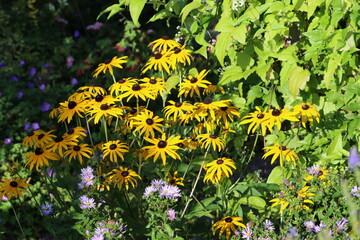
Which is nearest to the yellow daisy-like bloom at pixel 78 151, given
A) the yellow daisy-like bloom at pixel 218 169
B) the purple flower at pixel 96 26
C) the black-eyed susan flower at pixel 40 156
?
the black-eyed susan flower at pixel 40 156

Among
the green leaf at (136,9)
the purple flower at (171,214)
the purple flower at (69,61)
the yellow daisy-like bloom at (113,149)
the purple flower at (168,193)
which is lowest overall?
the purple flower at (171,214)

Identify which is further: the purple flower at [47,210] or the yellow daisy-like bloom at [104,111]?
the purple flower at [47,210]

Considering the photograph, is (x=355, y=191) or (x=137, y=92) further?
(x=137, y=92)

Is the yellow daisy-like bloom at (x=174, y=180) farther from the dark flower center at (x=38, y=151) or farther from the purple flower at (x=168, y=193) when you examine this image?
the dark flower center at (x=38, y=151)

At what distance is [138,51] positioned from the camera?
14.4 feet

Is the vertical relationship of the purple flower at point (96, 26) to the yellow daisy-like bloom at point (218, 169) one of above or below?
above

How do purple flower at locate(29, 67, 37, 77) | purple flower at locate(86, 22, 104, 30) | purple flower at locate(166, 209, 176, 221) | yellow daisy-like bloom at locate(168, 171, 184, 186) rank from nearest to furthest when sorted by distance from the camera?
1. purple flower at locate(166, 209, 176, 221)
2. yellow daisy-like bloom at locate(168, 171, 184, 186)
3. purple flower at locate(29, 67, 37, 77)
4. purple flower at locate(86, 22, 104, 30)

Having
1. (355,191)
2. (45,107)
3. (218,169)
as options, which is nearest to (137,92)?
(218,169)

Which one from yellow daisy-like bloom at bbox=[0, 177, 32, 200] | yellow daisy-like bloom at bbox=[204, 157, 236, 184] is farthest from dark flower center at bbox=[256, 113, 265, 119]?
yellow daisy-like bloom at bbox=[0, 177, 32, 200]

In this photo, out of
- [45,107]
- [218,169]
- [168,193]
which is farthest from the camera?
[45,107]

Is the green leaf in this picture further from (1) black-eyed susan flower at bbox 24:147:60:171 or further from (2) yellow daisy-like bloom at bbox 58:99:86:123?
(1) black-eyed susan flower at bbox 24:147:60:171

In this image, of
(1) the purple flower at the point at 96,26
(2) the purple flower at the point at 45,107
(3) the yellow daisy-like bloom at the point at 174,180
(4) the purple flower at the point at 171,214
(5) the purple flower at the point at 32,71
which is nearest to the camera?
(4) the purple flower at the point at 171,214

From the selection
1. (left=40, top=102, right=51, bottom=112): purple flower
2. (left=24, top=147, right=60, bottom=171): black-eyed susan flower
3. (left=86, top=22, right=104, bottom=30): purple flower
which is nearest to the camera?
(left=24, top=147, right=60, bottom=171): black-eyed susan flower

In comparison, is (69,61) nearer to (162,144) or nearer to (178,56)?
(178,56)
